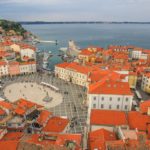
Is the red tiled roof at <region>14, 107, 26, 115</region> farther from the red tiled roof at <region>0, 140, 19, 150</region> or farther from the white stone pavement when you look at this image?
the red tiled roof at <region>0, 140, 19, 150</region>

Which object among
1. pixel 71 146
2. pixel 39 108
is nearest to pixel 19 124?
pixel 39 108

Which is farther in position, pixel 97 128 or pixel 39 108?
pixel 39 108

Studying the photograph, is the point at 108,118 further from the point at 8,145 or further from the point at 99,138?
the point at 8,145

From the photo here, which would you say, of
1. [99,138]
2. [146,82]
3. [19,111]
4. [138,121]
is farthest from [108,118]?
[146,82]

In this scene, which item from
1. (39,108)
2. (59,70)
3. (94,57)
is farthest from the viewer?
(94,57)

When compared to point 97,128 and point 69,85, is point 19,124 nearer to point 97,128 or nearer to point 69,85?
point 97,128

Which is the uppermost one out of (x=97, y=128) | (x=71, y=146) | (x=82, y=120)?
(x=71, y=146)
